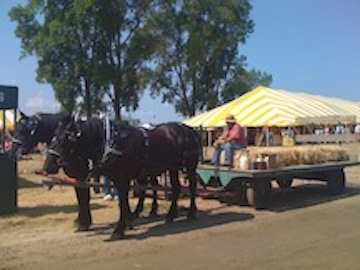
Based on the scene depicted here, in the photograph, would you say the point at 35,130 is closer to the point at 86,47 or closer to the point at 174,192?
the point at 174,192

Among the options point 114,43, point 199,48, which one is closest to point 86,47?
point 114,43

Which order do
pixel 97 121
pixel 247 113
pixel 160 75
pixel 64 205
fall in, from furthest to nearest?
pixel 160 75 → pixel 247 113 → pixel 64 205 → pixel 97 121

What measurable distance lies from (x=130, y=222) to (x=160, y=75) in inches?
1596

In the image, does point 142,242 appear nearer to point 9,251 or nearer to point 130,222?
point 130,222

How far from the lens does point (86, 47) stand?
40875 millimetres

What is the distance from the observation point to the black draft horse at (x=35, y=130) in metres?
10.5

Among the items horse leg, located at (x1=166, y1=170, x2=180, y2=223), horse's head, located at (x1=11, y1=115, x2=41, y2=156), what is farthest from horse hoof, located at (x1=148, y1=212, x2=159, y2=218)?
horse's head, located at (x1=11, y1=115, x2=41, y2=156)

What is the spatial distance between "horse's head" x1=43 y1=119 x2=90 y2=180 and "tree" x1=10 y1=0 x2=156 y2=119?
30.5 m

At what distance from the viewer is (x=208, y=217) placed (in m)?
11.5

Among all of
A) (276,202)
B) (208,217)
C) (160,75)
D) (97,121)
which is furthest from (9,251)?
(160,75)

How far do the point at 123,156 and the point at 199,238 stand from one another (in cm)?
191

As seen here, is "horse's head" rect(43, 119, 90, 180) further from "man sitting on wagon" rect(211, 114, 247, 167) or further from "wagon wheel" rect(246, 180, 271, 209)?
"wagon wheel" rect(246, 180, 271, 209)

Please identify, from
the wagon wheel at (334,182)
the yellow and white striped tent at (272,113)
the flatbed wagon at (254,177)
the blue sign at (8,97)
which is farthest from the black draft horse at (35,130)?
the yellow and white striped tent at (272,113)

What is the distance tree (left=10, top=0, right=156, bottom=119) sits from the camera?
39.9m
